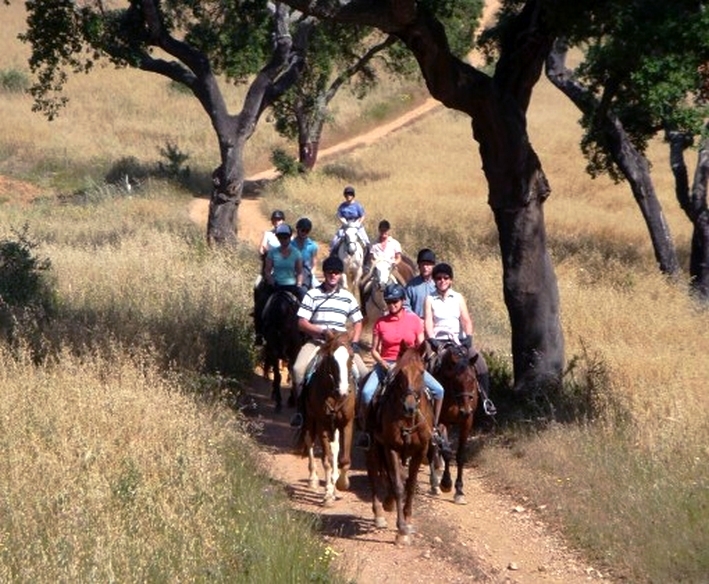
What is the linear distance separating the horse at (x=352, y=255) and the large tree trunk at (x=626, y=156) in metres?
6.07

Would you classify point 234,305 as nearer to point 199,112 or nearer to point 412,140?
point 412,140

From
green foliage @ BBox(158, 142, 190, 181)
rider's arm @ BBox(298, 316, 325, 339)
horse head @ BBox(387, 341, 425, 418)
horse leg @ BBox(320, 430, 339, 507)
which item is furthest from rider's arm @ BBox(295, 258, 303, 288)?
green foliage @ BBox(158, 142, 190, 181)

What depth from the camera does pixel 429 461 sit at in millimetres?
13078

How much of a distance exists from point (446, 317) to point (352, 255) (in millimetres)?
8379

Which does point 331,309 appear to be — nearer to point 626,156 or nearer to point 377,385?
point 377,385

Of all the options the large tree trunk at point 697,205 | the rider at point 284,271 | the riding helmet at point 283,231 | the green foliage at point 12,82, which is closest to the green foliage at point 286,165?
the large tree trunk at point 697,205

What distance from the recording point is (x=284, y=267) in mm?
17266

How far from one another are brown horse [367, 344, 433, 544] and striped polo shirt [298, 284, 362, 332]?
1864 mm

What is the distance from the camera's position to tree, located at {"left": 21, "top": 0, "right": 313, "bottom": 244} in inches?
953

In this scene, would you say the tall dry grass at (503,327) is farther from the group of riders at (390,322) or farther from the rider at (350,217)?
the rider at (350,217)

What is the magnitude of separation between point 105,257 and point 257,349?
6.08m

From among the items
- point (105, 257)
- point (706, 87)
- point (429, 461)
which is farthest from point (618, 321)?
point (105, 257)

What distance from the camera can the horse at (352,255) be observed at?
854 inches

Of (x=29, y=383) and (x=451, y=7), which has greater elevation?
(x=451, y=7)
